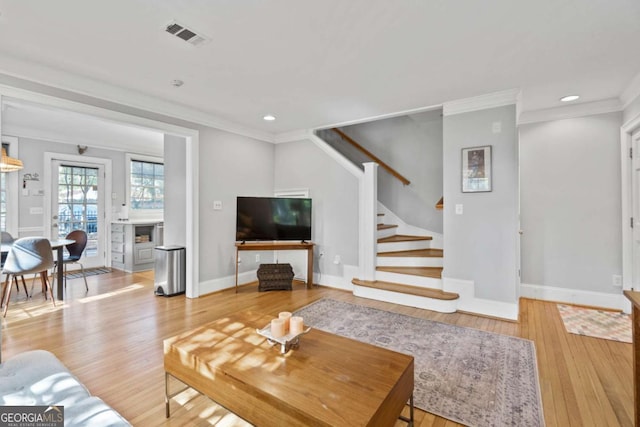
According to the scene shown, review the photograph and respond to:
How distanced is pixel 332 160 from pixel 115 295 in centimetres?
359

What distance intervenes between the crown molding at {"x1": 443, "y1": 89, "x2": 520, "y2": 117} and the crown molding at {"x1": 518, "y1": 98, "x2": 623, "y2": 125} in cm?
91

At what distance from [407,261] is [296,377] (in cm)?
322

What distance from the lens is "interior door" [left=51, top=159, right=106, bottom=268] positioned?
5373mm

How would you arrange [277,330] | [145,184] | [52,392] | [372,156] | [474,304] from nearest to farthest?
[52,392], [277,330], [474,304], [372,156], [145,184]

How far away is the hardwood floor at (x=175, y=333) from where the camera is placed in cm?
183

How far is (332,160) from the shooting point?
4676 millimetres

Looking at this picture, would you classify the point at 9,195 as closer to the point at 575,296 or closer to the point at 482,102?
the point at 482,102

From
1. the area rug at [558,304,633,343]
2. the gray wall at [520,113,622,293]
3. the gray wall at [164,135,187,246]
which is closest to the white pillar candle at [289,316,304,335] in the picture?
the area rug at [558,304,633,343]

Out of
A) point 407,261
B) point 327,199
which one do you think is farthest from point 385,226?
point 327,199

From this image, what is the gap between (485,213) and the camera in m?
3.45

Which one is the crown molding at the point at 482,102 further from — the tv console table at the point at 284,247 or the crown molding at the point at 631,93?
the tv console table at the point at 284,247

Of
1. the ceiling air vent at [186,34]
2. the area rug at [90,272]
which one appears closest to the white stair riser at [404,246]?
the ceiling air vent at [186,34]

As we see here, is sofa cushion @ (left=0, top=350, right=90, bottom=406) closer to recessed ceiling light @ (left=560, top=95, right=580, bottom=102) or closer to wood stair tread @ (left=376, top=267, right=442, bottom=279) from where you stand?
wood stair tread @ (left=376, top=267, right=442, bottom=279)

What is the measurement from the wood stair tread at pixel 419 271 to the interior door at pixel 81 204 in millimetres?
5382
